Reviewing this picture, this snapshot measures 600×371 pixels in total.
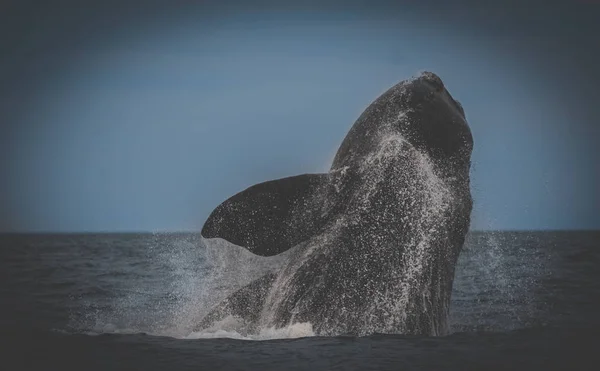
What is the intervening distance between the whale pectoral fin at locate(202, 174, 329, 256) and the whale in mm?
14

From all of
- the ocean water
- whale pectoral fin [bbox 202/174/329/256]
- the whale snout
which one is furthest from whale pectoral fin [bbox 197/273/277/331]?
the whale snout

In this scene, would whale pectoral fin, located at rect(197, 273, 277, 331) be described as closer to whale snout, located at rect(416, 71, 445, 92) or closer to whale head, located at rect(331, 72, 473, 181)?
whale head, located at rect(331, 72, 473, 181)

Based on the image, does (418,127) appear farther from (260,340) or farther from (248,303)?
(260,340)

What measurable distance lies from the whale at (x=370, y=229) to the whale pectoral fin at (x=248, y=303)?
87 mm

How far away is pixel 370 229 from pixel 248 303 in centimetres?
232

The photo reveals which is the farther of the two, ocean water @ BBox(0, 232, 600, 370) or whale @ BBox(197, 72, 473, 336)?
whale @ BBox(197, 72, 473, 336)

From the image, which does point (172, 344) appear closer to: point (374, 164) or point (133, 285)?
point (374, 164)

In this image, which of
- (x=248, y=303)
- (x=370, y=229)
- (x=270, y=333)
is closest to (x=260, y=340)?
(x=270, y=333)

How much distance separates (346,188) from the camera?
10273 mm

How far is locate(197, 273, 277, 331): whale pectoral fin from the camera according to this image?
35.8ft

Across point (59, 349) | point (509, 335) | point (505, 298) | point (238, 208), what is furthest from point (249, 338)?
point (505, 298)

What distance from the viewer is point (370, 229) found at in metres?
10.2

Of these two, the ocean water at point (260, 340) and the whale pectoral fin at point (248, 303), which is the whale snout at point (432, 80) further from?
the whale pectoral fin at point (248, 303)

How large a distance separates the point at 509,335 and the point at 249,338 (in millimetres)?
4388
